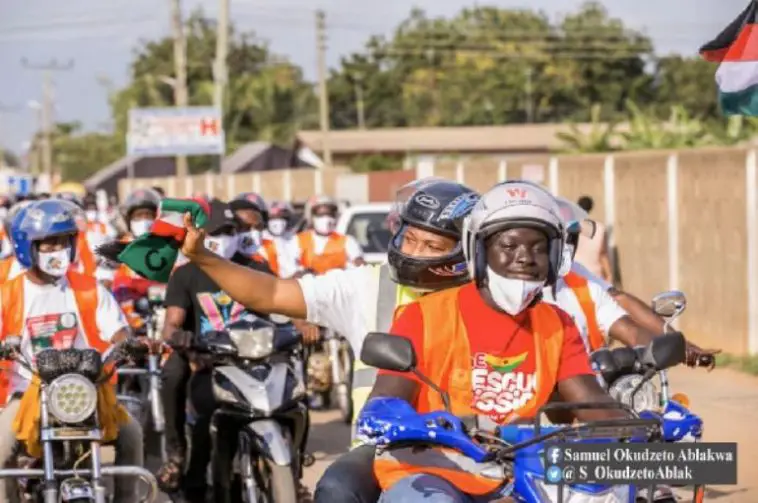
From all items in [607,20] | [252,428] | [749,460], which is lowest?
[749,460]

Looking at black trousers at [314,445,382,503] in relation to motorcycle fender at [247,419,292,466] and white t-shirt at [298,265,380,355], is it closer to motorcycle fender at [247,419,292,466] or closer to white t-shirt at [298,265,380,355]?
white t-shirt at [298,265,380,355]

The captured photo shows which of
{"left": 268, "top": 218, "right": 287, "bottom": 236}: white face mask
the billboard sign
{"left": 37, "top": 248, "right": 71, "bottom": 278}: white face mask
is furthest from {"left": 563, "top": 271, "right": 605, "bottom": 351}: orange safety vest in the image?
the billboard sign

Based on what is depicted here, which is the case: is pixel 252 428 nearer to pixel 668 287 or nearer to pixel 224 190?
pixel 668 287

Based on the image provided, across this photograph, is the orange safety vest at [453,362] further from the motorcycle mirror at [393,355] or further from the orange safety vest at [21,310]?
the orange safety vest at [21,310]

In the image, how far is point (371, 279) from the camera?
6516 millimetres

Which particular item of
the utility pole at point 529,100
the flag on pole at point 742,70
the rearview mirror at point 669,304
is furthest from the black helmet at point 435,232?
the utility pole at point 529,100

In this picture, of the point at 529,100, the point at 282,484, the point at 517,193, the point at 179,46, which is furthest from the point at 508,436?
the point at 529,100

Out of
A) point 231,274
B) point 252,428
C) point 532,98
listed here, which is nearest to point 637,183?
point 252,428

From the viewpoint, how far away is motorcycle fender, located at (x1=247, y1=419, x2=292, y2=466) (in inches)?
331

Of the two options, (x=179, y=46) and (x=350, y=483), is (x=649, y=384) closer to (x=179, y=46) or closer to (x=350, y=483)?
(x=350, y=483)

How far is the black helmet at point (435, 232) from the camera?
6.09 m

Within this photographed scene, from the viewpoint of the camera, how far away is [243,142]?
80062mm

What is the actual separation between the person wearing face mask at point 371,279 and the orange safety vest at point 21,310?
2.38m

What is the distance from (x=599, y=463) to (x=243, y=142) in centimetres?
7634
